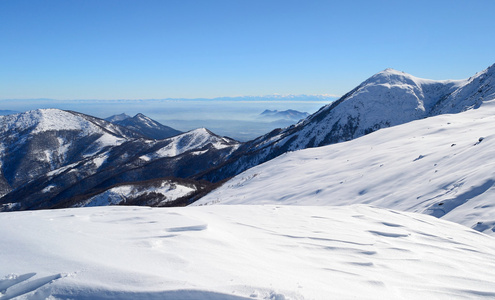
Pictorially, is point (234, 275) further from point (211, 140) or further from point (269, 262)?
point (211, 140)

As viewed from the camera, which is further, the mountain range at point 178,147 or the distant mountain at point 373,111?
the distant mountain at point 373,111

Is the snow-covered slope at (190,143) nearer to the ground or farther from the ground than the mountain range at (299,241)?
nearer to the ground

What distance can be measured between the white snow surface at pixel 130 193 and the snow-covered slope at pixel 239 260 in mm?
43842

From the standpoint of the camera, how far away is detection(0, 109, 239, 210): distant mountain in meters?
88.8

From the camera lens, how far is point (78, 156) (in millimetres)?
136000

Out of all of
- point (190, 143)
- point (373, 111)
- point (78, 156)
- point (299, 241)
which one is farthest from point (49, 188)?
point (373, 111)

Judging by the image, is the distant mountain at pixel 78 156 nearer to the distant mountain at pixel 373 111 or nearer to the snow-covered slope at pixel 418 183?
the distant mountain at pixel 373 111

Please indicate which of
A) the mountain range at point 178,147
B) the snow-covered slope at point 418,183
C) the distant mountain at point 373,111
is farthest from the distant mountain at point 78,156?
the snow-covered slope at point 418,183

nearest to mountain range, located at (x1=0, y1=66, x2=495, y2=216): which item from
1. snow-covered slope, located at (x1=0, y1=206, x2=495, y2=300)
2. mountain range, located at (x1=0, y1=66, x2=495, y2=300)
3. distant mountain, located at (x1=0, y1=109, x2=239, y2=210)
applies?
distant mountain, located at (x1=0, y1=109, x2=239, y2=210)

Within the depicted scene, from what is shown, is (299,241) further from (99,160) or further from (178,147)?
(178,147)

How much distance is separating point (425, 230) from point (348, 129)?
8169 cm

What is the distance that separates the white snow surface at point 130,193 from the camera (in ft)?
158

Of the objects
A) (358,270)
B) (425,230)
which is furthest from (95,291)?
(425,230)

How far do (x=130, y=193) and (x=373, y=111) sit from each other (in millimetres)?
77625
